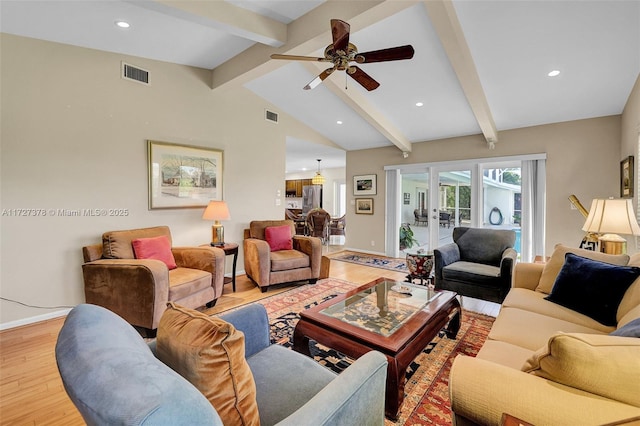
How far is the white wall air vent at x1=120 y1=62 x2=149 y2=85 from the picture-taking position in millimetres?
3335

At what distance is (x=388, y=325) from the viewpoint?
1.87 metres

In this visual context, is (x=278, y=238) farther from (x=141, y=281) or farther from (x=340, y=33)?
(x=340, y=33)

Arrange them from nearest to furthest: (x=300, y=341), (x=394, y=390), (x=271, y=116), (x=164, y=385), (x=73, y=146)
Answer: (x=164, y=385)
(x=394, y=390)
(x=300, y=341)
(x=73, y=146)
(x=271, y=116)

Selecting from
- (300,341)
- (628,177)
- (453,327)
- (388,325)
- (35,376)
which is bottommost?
(35,376)

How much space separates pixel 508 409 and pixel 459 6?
115 inches

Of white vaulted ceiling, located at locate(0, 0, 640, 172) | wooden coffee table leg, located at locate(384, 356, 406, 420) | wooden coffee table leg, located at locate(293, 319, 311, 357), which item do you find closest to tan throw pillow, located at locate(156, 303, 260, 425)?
wooden coffee table leg, located at locate(384, 356, 406, 420)

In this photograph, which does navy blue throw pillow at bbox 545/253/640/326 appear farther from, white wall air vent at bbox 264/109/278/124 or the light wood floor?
white wall air vent at bbox 264/109/278/124

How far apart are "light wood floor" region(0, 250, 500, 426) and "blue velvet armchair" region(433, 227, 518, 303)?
0.31m

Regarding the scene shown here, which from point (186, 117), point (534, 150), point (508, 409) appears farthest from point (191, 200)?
point (534, 150)

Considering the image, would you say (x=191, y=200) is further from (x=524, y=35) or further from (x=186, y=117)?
(x=524, y=35)

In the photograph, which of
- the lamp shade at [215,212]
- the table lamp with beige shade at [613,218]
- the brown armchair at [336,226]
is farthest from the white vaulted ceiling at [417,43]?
the brown armchair at [336,226]

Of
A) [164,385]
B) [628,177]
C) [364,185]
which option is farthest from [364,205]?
[164,385]

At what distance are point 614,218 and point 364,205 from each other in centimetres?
453

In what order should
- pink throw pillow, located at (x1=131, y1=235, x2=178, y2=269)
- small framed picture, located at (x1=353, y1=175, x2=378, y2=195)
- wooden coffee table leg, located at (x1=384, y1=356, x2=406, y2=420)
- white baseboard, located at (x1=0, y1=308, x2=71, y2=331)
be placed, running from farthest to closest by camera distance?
small framed picture, located at (x1=353, y1=175, x2=378, y2=195) → pink throw pillow, located at (x1=131, y1=235, x2=178, y2=269) → white baseboard, located at (x1=0, y1=308, x2=71, y2=331) → wooden coffee table leg, located at (x1=384, y1=356, x2=406, y2=420)
